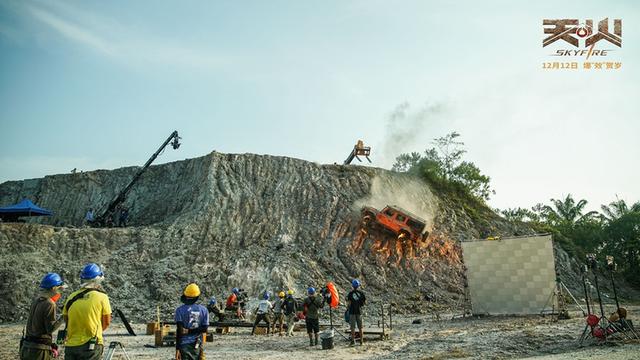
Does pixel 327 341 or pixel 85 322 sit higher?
pixel 85 322

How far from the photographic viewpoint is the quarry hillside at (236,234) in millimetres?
28266

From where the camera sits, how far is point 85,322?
611 cm

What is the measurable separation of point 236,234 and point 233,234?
0.66 feet

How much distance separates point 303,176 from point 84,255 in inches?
663

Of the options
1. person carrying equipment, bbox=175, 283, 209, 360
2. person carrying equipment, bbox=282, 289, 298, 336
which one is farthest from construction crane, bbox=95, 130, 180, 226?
person carrying equipment, bbox=175, 283, 209, 360

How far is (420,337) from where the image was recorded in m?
16.4

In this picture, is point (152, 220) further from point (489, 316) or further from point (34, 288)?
point (489, 316)


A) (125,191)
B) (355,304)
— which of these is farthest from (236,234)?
(355,304)

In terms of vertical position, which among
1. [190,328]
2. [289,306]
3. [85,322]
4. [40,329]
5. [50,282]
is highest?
[50,282]

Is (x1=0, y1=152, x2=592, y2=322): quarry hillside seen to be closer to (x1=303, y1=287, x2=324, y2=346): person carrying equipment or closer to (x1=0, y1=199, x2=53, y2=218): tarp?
(x1=0, y1=199, x2=53, y2=218): tarp

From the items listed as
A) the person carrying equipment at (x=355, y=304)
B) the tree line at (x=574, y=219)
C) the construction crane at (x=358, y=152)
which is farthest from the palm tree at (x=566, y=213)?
the person carrying equipment at (x=355, y=304)

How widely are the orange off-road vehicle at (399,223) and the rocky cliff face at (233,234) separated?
1262 millimetres

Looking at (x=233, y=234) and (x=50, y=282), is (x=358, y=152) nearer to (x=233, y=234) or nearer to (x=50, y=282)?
(x=233, y=234)

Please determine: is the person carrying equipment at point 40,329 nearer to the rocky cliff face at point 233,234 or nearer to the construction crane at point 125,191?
the rocky cliff face at point 233,234
